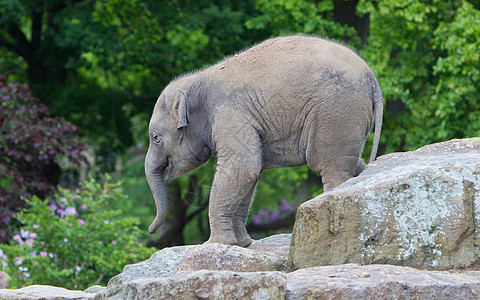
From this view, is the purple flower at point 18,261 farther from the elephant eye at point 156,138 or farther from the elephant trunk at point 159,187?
the elephant eye at point 156,138

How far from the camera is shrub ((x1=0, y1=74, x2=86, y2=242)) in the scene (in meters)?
10.9

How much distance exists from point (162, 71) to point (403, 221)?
950cm

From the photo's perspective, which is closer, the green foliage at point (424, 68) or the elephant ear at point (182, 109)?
the elephant ear at point (182, 109)

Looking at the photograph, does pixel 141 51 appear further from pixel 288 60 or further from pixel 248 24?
pixel 288 60

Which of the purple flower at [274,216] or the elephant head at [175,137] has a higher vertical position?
the elephant head at [175,137]

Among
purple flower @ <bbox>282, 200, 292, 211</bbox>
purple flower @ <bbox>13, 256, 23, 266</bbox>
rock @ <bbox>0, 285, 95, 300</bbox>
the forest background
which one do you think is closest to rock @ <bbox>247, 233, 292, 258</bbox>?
rock @ <bbox>0, 285, 95, 300</bbox>

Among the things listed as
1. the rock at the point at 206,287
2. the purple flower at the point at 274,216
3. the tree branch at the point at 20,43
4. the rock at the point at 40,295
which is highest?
the rock at the point at 206,287

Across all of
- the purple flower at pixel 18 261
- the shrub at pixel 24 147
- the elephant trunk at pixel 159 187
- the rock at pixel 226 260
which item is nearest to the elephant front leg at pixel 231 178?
the elephant trunk at pixel 159 187

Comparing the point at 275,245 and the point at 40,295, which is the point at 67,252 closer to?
the point at 275,245

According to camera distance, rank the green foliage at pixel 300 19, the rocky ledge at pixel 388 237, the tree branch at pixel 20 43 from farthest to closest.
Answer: the tree branch at pixel 20 43 < the green foliage at pixel 300 19 < the rocky ledge at pixel 388 237

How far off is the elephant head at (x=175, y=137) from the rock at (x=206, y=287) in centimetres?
212

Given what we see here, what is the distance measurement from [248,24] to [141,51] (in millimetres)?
1980

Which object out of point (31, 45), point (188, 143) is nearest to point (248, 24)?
point (31, 45)

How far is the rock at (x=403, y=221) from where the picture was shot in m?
4.84
